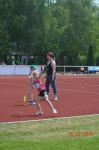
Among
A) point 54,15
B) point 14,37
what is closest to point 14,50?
point 14,37

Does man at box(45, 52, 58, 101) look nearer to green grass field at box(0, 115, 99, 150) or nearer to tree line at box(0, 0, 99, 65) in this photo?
green grass field at box(0, 115, 99, 150)

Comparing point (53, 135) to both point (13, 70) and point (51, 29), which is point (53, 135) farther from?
Answer: point (51, 29)

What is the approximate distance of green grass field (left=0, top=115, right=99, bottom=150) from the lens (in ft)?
30.8

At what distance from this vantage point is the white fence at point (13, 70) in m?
54.1

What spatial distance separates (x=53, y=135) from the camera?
10.9 meters

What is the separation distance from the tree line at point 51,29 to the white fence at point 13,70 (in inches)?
503

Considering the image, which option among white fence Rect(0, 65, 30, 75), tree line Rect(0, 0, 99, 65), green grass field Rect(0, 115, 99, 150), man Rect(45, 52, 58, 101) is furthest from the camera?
tree line Rect(0, 0, 99, 65)

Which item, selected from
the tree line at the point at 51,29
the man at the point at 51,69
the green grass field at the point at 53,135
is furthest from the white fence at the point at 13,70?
the green grass field at the point at 53,135

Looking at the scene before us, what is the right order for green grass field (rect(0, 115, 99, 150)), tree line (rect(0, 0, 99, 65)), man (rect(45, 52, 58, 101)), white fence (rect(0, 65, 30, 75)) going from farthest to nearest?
tree line (rect(0, 0, 99, 65)) → white fence (rect(0, 65, 30, 75)) → man (rect(45, 52, 58, 101)) → green grass field (rect(0, 115, 99, 150))

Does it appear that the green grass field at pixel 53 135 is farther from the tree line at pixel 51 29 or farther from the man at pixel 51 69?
the tree line at pixel 51 29

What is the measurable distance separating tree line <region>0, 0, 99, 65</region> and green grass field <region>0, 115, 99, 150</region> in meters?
55.3

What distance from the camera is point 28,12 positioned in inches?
2739

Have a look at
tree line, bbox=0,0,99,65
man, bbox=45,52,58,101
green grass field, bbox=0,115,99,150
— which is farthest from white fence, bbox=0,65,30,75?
green grass field, bbox=0,115,99,150

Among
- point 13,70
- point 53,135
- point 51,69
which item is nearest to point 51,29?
point 13,70
